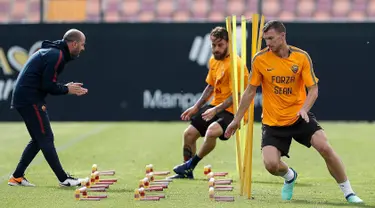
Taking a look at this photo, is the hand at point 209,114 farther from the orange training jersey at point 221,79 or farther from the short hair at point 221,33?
the short hair at point 221,33

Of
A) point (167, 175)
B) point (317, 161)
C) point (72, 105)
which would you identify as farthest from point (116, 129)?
point (167, 175)

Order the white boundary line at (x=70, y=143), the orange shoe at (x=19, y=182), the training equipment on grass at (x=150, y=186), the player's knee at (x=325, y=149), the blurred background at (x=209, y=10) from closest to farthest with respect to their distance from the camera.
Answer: the player's knee at (x=325, y=149) → the training equipment on grass at (x=150, y=186) → the orange shoe at (x=19, y=182) → the white boundary line at (x=70, y=143) → the blurred background at (x=209, y=10)

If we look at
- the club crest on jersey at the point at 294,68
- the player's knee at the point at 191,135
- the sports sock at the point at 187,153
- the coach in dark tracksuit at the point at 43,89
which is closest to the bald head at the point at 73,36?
the coach in dark tracksuit at the point at 43,89

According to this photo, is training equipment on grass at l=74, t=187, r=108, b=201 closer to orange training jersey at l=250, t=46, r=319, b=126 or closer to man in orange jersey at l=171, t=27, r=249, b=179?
orange training jersey at l=250, t=46, r=319, b=126

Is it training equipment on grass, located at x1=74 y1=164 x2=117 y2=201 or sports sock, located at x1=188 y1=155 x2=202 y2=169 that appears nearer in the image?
training equipment on grass, located at x1=74 y1=164 x2=117 y2=201

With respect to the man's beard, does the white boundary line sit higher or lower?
lower

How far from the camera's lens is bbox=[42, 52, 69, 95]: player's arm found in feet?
36.4

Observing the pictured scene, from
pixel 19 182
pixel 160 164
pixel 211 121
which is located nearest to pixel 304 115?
pixel 211 121

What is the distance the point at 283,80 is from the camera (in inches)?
384

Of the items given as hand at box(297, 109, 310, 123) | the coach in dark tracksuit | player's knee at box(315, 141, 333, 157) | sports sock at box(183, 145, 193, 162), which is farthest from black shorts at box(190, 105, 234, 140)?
hand at box(297, 109, 310, 123)

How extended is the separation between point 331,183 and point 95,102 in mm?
10001

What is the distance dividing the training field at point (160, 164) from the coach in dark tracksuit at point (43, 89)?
0.79ft

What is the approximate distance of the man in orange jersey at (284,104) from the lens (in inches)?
380

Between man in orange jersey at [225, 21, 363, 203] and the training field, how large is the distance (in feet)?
1.32
